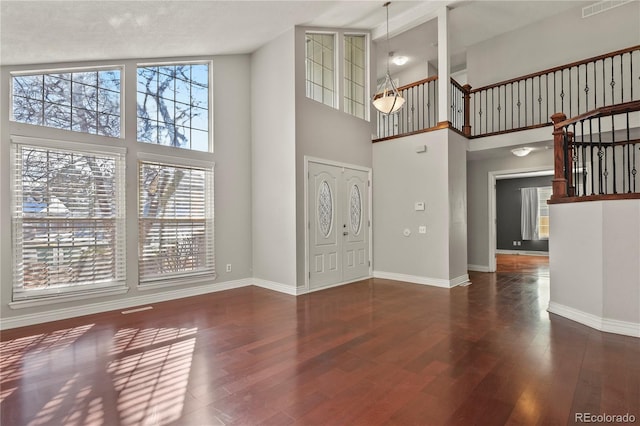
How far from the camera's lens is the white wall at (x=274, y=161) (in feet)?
17.2

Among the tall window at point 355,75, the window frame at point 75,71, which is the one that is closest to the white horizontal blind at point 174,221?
the window frame at point 75,71

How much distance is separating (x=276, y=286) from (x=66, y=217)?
120 inches

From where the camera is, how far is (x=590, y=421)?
74.8 inches

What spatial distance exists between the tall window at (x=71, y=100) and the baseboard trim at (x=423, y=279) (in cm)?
508

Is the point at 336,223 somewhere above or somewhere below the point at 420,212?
below

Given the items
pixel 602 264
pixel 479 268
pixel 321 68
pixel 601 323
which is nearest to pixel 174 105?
pixel 321 68

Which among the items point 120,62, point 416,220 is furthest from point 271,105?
point 416,220

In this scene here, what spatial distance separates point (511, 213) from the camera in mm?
11180

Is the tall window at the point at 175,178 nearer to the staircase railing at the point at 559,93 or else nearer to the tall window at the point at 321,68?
the tall window at the point at 321,68

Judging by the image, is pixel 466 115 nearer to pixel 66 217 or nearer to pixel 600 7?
pixel 600 7

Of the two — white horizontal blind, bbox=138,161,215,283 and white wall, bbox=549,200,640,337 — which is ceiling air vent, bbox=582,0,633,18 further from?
white horizontal blind, bbox=138,161,215,283

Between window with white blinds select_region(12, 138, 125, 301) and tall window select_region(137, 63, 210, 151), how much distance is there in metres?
0.72

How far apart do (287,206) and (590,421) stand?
4217mm

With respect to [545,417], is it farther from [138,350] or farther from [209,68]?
[209,68]
